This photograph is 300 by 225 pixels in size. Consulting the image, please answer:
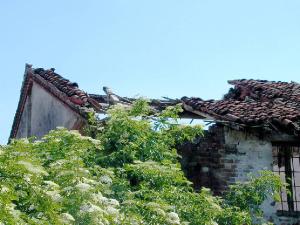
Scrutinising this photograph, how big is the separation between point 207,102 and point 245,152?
1.54 metres

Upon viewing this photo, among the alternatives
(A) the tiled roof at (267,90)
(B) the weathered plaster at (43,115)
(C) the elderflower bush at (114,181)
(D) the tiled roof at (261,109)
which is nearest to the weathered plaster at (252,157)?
(D) the tiled roof at (261,109)

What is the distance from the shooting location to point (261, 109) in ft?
37.7

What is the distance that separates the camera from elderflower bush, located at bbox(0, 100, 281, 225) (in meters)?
5.64

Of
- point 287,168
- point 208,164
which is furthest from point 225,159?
point 287,168

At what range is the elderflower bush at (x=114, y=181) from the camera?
222 inches

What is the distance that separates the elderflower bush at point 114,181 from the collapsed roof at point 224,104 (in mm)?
1445

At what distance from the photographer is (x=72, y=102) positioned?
11.3 m

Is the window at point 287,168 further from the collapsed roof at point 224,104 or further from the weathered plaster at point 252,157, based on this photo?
the collapsed roof at point 224,104

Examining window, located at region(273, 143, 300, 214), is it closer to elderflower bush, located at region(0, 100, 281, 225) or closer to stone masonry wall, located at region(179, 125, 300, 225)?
stone masonry wall, located at region(179, 125, 300, 225)

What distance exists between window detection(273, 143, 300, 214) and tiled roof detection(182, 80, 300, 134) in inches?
22.8

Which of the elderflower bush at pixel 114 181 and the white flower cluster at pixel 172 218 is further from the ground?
the elderflower bush at pixel 114 181

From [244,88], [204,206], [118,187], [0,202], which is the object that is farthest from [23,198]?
[244,88]

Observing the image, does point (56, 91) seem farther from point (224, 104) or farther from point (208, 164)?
point (208, 164)

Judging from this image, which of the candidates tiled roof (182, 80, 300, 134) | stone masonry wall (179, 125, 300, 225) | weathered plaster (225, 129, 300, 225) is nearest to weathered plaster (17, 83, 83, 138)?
stone masonry wall (179, 125, 300, 225)
